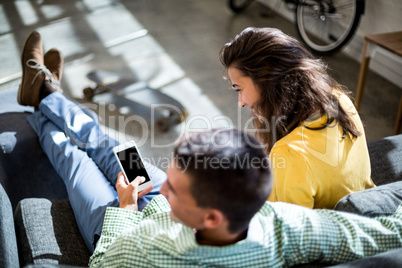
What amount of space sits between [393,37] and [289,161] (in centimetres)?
143

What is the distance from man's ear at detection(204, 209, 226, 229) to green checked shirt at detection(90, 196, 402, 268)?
0.05 metres

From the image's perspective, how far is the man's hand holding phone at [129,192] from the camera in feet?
4.37

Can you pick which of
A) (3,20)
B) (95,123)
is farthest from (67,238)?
(3,20)

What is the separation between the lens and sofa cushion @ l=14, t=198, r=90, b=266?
44.6 inches

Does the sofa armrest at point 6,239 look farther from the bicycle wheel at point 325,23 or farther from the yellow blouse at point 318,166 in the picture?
the bicycle wheel at point 325,23

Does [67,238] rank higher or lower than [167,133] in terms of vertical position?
higher

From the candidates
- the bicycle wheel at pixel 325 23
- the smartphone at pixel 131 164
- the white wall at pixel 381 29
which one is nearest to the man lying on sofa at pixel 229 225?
the smartphone at pixel 131 164

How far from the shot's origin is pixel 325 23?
337 centimetres

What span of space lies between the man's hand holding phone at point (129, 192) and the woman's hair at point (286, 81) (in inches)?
19.5

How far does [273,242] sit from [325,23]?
113 inches

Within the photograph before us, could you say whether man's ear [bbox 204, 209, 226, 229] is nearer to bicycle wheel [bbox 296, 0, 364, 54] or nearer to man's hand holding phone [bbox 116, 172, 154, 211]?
man's hand holding phone [bbox 116, 172, 154, 211]

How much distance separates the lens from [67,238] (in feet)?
4.14

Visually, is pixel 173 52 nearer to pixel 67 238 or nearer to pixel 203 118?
pixel 203 118

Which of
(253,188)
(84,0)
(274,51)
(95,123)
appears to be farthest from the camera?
(84,0)
